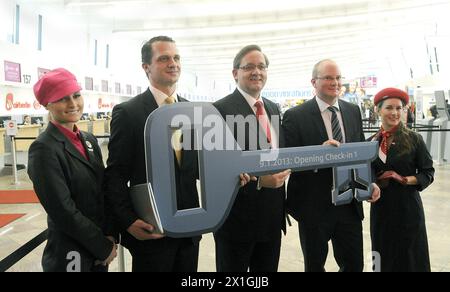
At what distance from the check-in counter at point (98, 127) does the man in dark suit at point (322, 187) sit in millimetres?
12721

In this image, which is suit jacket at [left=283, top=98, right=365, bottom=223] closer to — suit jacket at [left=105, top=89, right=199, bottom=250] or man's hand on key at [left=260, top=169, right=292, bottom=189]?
man's hand on key at [left=260, top=169, right=292, bottom=189]

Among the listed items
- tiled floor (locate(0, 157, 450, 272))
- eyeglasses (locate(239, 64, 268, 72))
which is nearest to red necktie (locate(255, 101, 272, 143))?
eyeglasses (locate(239, 64, 268, 72))

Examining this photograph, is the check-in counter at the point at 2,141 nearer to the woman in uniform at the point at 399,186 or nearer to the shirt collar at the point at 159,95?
the shirt collar at the point at 159,95

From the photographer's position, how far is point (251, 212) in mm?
1866

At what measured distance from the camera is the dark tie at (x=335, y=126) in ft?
6.63

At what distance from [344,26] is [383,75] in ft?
46.3

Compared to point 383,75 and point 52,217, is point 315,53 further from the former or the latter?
point 52,217

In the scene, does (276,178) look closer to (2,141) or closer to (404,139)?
(404,139)

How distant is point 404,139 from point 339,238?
0.76m

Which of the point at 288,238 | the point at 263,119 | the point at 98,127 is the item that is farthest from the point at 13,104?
the point at 263,119

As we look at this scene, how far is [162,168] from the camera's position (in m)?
1.27

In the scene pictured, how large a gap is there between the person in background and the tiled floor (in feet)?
5.94

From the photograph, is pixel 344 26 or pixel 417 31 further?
pixel 417 31

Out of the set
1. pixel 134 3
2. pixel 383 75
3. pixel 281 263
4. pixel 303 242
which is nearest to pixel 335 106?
pixel 303 242
